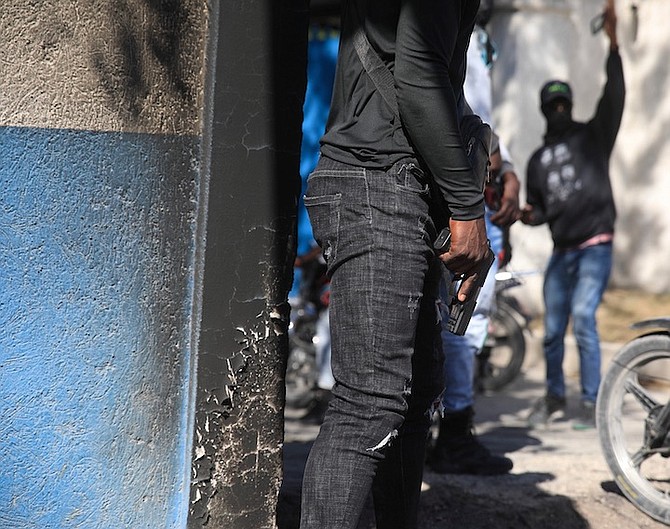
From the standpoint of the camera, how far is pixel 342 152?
2654 mm

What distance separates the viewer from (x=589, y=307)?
21.0 ft

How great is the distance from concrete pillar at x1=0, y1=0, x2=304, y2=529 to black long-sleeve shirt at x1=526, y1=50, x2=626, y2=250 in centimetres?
369

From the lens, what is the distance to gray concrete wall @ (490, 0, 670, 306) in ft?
31.2

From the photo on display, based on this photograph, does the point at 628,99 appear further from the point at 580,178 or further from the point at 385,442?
the point at 385,442

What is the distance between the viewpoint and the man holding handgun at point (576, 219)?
638 cm

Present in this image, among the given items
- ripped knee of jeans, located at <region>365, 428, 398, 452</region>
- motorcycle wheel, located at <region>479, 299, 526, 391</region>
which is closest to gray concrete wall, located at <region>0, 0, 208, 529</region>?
ripped knee of jeans, located at <region>365, 428, 398, 452</region>

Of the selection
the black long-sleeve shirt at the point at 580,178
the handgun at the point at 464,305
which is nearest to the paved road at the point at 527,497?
the handgun at the point at 464,305

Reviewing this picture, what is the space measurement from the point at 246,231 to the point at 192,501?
2.52ft

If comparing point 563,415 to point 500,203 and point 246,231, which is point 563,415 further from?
point 246,231

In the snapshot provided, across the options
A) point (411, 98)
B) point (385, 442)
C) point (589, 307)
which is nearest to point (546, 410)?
point (589, 307)

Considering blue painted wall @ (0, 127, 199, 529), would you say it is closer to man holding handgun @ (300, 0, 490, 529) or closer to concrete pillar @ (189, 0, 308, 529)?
concrete pillar @ (189, 0, 308, 529)

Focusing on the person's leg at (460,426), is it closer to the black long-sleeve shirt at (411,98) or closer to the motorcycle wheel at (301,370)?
the black long-sleeve shirt at (411,98)

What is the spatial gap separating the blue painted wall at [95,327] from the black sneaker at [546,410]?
3.79 m

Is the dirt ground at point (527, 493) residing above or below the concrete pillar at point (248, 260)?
below
